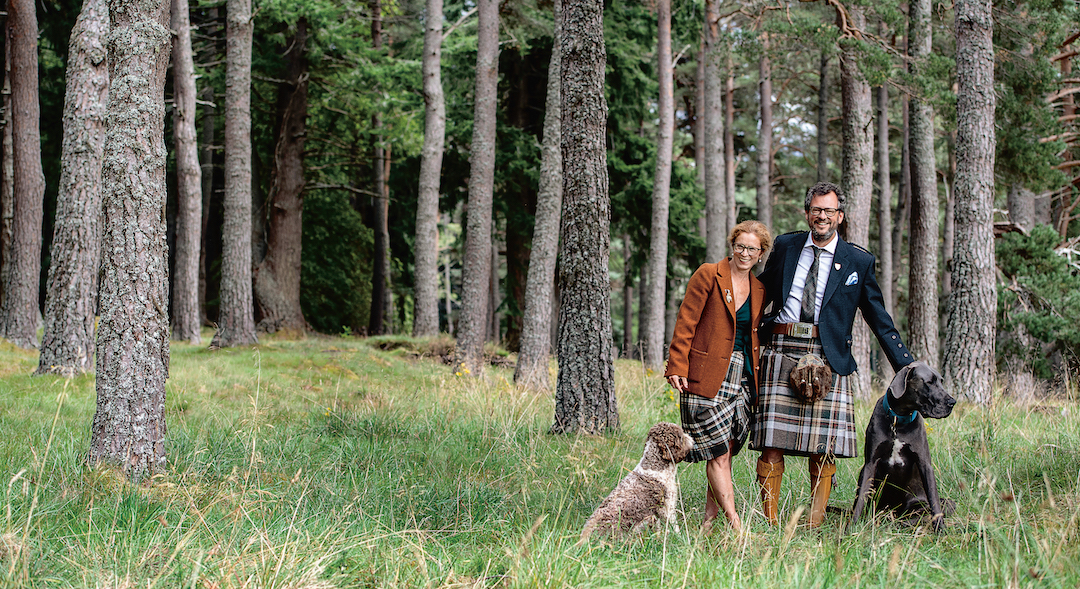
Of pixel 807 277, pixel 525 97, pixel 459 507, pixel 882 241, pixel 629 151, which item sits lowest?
pixel 459 507

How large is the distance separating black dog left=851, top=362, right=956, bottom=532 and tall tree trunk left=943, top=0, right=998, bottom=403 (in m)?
6.71

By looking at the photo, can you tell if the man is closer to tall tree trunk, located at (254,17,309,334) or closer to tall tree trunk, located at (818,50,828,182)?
tall tree trunk, located at (818,50,828,182)

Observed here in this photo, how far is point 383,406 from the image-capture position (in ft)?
24.1

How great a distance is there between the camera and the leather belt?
4359mm

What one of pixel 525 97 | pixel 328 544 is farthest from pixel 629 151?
pixel 328 544

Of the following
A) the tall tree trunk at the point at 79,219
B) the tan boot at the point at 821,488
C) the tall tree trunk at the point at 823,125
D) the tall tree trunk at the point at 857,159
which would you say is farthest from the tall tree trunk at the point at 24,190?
the tall tree trunk at the point at 823,125

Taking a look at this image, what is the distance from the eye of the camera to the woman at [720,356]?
4.31 m

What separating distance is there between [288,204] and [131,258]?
1333cm

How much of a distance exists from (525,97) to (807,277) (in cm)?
1441

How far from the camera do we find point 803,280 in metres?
4.45

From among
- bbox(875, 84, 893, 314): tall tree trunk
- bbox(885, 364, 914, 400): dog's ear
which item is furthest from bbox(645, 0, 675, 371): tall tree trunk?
bbox(885, 364, 914, 400): dog's ear

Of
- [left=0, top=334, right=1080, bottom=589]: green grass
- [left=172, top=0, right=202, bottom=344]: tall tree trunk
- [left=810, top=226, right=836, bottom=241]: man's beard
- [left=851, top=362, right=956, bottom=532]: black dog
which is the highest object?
[left=172, top=0, right=202, bottom=344]: tall tree trunk

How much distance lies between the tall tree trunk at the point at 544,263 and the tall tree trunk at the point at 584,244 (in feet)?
10.8

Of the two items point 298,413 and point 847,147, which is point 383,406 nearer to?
point 298,413
